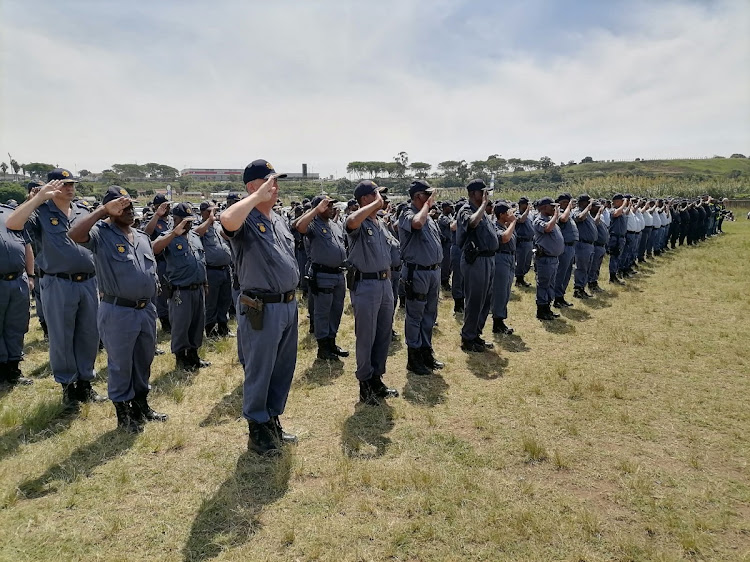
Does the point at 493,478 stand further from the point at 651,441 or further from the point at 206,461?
the point at 206,461

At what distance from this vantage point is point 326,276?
6.55 metres

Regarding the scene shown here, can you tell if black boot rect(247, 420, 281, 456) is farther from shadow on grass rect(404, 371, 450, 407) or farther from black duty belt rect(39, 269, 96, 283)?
black duty belt rect(39, 269, 96, 283)

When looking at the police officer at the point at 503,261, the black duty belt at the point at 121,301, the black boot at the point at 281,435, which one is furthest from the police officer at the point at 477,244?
the black duty belt at the point at 121,301

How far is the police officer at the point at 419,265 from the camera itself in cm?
546

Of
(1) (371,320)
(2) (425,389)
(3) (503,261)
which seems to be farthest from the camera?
(3) (503,261)

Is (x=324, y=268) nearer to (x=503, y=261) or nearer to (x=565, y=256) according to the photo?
(x=503, y=261)

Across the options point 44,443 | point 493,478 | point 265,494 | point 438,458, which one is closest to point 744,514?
point 493,478

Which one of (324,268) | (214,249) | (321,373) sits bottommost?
(321,373)

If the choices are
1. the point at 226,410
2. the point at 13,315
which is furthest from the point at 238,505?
the point at 13,315

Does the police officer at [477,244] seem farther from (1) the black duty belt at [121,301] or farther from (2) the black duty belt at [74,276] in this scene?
(2) the black duty belt at [74,276]

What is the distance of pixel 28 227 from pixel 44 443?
81.9 inches

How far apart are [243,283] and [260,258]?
0.25 metres

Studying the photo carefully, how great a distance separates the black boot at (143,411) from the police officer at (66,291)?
828 mm

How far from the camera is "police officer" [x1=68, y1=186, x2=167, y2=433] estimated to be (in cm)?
410
